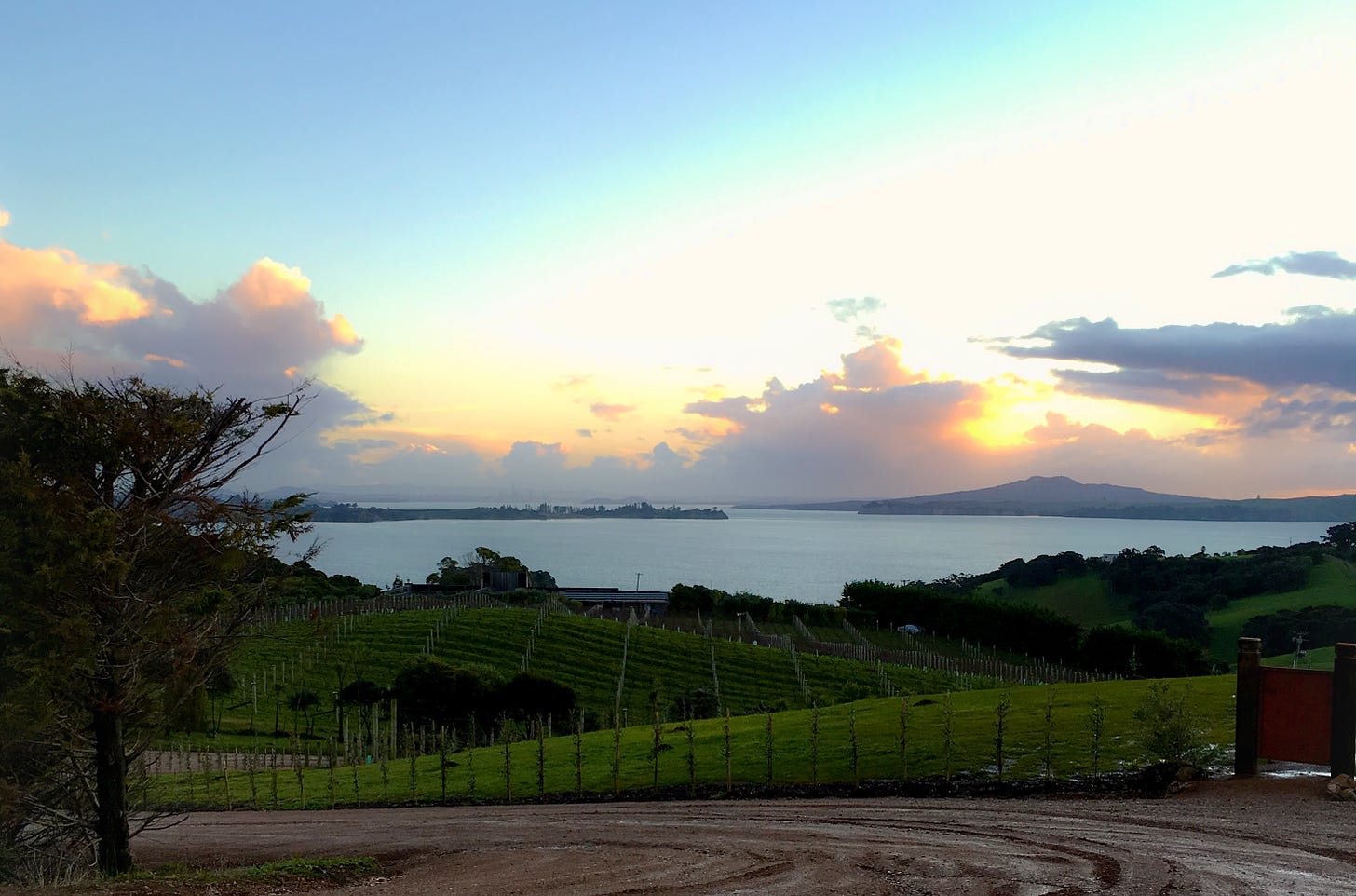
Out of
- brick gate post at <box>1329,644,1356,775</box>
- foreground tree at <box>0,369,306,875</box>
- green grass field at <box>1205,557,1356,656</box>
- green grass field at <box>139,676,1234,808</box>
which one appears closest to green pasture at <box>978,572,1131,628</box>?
green grass field at <box>1205,557,1356,656</box>

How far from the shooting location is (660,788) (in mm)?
20375

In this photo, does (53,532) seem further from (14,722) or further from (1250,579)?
(1250,579)

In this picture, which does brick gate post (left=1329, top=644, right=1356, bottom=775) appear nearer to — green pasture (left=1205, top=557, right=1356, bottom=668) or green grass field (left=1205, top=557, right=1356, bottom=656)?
green pasture (left=1205, top=557, right=1356, bottom=668)

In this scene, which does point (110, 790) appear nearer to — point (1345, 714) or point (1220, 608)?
point (1345, 714)

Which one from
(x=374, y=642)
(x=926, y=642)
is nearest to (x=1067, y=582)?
(x=926, y=642)

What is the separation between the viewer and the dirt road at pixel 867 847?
36.3 ft

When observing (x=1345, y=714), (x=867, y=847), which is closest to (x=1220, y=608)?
(x=1345, y=714)

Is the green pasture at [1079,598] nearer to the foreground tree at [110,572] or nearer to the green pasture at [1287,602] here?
the green pasture at [1287,602]

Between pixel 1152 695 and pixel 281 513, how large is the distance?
54.1 feet

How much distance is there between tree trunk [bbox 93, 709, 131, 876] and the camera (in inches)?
535

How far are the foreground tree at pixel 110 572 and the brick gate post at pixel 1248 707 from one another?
17087 millimetres

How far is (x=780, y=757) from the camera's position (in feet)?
70.4

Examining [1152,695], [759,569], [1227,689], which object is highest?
[1152,695]

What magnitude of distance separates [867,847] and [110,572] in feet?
38.1
